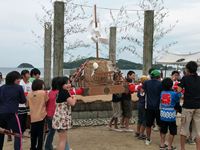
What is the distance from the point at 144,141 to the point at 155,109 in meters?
0.96

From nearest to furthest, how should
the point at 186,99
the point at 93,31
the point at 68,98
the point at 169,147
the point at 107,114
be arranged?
the point at 68,98 < the point at 186,99 < the point at 169,147 < the point at 93,31 < the point at 107,114

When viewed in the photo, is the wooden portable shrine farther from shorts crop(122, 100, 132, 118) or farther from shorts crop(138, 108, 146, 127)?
shorts crop(122, 100, 132, 118)

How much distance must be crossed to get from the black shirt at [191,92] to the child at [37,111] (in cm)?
251

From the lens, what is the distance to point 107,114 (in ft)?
38.5

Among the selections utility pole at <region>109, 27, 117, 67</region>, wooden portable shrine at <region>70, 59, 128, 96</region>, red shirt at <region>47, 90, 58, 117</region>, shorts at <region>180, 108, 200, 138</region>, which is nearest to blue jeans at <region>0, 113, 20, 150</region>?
red shirt at <region>47, 90, 58, 117</region>

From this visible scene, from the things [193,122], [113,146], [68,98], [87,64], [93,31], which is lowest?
[113,146]

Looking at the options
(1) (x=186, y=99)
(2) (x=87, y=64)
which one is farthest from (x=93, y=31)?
(1) (x=186, y=99)

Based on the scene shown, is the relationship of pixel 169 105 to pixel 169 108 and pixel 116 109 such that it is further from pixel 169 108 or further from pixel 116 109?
pixel 116 109

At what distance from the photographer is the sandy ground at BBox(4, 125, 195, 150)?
7926 millimetres

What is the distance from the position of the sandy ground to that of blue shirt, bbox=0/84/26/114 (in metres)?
1.64

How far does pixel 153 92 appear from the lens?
26.0 ft

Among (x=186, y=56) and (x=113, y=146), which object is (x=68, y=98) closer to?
(x=113, y=146)

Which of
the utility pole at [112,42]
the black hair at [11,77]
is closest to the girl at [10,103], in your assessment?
the black hair at [11,77]

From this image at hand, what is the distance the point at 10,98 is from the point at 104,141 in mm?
2742
